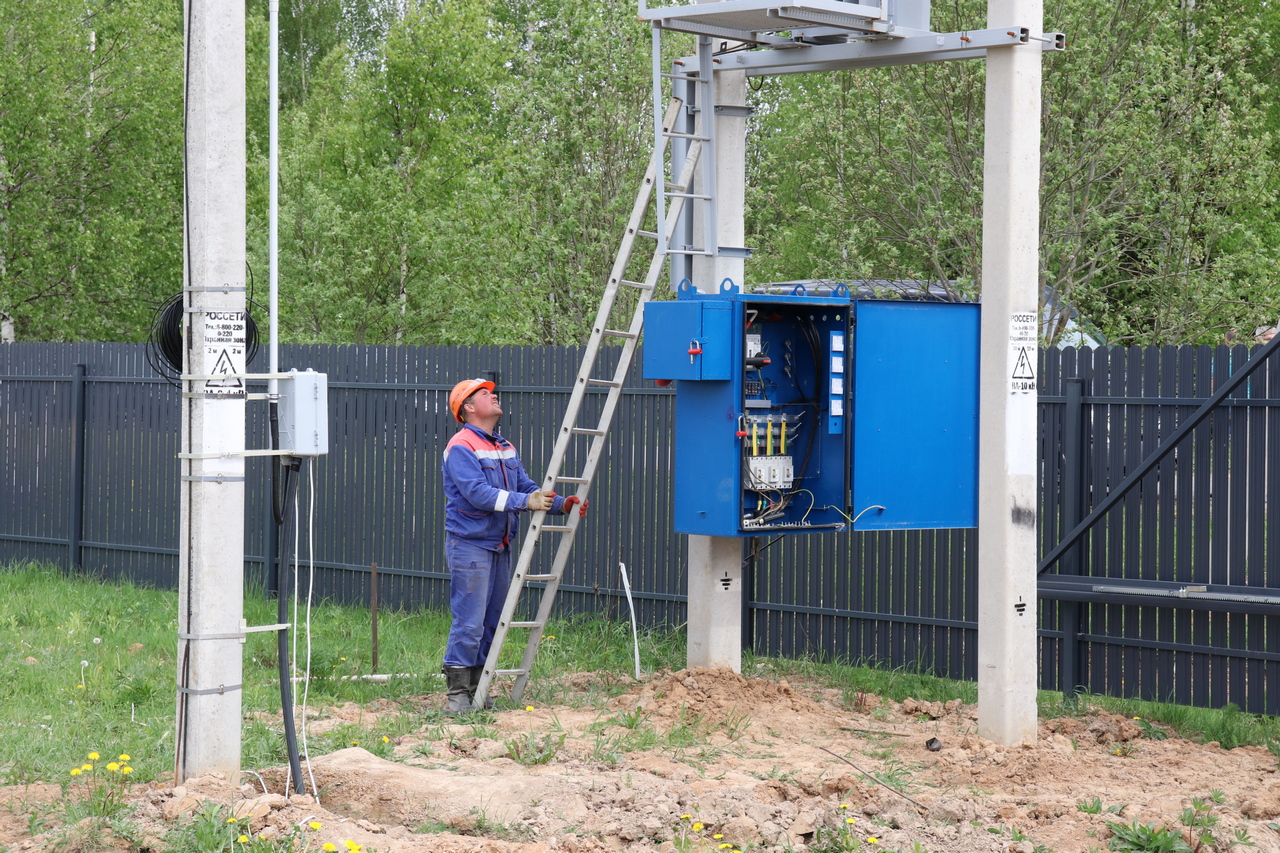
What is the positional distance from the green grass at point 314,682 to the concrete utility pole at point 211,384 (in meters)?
0.96

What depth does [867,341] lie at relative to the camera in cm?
842

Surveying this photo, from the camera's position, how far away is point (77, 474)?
14.0 meters

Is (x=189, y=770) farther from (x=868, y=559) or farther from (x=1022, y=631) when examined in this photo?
(x=868, y=559)

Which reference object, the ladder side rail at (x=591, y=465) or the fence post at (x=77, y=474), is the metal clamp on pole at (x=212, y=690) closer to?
the ladder side rail at (x=591, y=465)

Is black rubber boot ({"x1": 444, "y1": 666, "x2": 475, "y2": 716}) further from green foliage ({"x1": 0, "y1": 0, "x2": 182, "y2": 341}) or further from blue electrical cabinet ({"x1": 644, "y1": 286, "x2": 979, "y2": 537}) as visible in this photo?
green foliage ({"x1": 0, "y1": 0, "x2": 182, "y2": 341})

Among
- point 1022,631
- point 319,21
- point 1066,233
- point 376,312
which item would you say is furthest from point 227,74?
point 319,21

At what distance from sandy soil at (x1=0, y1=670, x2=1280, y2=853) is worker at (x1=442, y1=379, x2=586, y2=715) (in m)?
0.40

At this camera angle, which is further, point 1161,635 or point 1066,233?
point 1066,233

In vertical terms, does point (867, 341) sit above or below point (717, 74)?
below

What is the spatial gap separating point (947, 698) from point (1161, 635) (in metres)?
1.42

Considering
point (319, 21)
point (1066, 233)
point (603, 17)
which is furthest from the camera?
point (319, 21)

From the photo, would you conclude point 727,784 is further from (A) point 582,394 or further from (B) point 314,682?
(B) point 314,682

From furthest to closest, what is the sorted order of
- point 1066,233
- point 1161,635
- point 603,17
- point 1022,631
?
point 603,17, point 1066,233, point 1161,635, point 1022,631

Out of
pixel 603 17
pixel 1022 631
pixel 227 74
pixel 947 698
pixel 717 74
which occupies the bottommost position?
pixel 947 698
